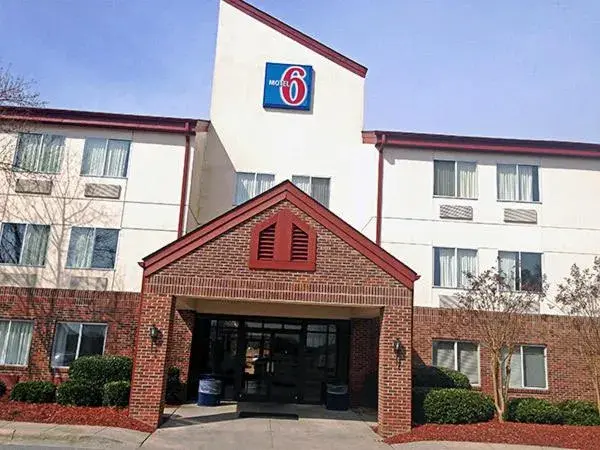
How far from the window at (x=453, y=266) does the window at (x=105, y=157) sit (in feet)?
36.6

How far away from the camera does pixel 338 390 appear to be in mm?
16109

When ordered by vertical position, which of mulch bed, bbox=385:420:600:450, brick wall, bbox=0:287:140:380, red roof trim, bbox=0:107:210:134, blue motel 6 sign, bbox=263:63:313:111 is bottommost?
mulch bed, bbox=385:420:600:450

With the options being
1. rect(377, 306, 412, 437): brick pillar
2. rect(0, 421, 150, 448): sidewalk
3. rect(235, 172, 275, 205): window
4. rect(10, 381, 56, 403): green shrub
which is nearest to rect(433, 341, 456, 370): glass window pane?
rect(377, 306, 412, 437): brick pillar

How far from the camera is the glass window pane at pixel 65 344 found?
1653 centimetres

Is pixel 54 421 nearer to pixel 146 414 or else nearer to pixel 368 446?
pixel 146 414

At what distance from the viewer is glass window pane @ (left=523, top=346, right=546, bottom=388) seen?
17.1 meters

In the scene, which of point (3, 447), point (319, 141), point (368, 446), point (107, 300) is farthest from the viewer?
point (319, 141)

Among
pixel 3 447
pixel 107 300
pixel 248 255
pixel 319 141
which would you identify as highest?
pixel 319 141

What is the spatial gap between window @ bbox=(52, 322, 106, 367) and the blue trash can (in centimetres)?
368

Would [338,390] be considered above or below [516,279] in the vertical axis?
below

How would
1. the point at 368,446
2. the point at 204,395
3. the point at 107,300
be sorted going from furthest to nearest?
the point at 107,300 → the point at 204,395 → the point at 368,446

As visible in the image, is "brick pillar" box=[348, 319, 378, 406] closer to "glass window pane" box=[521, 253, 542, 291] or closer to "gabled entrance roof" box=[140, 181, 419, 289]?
"gabled entrance roof" box=[140, 181, 419, 289]

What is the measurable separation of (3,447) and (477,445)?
951 centimetres

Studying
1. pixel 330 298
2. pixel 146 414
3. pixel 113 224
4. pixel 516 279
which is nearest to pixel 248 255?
pixel 330 298
